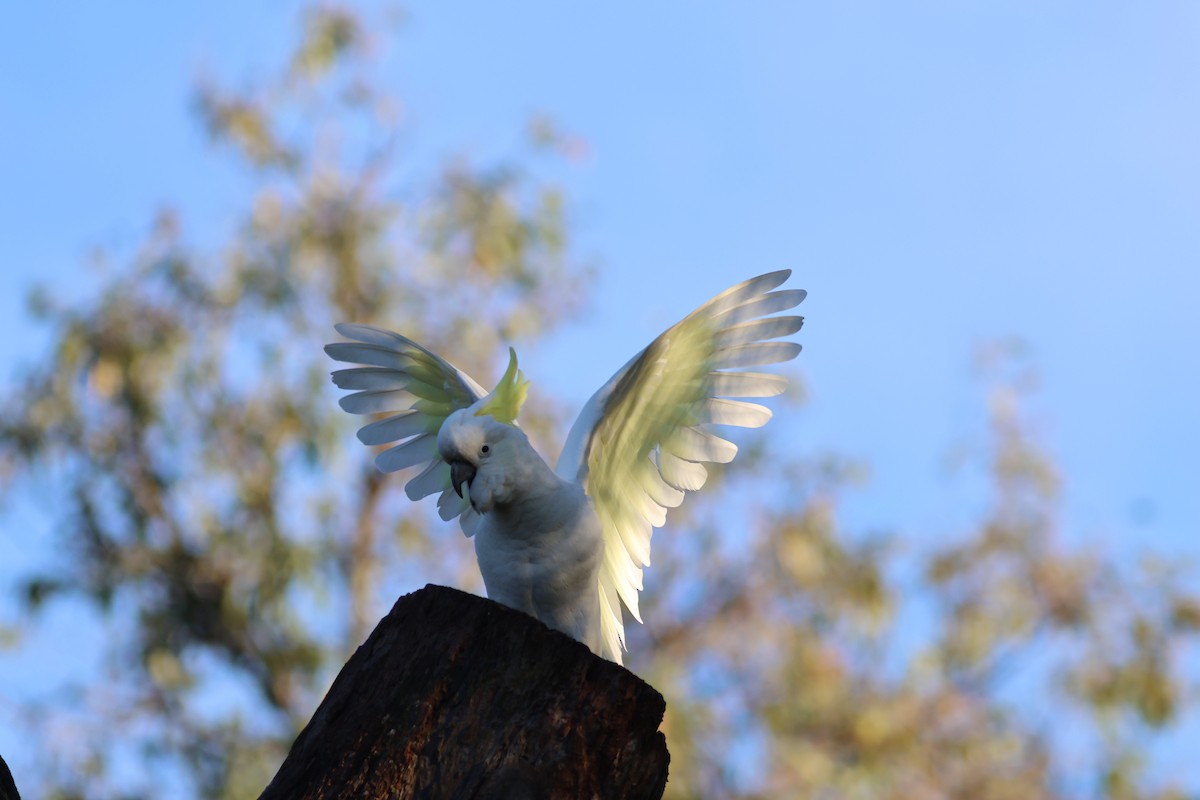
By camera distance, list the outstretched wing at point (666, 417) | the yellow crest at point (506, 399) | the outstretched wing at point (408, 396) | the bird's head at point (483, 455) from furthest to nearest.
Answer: the outstretched wing at point (408, 396), the outstretched wing at point (666, 417), the yellow crest at point (506, 399), the bird's head at point (483, 455)

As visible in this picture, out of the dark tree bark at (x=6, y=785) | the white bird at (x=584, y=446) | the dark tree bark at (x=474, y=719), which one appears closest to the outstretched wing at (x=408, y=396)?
the white bird at (x=584, y=446)

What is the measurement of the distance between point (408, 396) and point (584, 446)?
0.49 meters

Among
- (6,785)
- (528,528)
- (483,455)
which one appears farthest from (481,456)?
(6,785)

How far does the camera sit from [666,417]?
9.61 feet

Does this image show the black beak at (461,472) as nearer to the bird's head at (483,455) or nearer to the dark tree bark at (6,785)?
the bird's head at (483,455)

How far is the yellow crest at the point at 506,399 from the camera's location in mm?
2592

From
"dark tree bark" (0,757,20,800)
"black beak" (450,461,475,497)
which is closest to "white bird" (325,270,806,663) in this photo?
"black beak" (450,461,475,497)

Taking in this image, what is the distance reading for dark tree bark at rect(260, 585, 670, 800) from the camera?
1763 mm

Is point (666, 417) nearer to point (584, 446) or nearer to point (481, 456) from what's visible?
point (584, 446)

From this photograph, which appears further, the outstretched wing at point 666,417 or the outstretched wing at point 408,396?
the outstretched wing at point 408,396

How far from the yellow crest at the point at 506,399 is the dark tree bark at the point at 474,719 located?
0.76 metres

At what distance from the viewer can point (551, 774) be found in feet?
5.75

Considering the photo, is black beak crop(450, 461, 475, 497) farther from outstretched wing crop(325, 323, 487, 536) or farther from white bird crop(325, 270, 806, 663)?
outstretched wing crop(325, 323, 487, 536)

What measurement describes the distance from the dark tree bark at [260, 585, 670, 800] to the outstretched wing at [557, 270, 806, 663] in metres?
0.96
